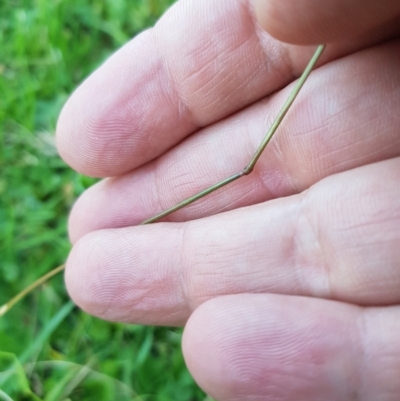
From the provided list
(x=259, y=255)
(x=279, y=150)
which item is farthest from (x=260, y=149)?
(x=259, y=255)

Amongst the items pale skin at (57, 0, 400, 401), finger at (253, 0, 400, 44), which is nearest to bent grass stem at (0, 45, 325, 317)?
pale skin at (57, 0, 400, 401)

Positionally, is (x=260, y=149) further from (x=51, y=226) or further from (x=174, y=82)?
(x=51, y=226)

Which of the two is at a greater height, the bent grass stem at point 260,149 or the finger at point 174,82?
the finger at point 174,82

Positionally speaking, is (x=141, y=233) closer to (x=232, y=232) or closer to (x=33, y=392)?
(x=232, y=232)

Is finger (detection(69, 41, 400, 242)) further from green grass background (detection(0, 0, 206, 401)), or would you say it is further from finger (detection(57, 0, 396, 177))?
green grass background (detection(0, 0, 206, 401))

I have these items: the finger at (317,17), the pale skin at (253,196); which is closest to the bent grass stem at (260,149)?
the pale skin at (253,196)

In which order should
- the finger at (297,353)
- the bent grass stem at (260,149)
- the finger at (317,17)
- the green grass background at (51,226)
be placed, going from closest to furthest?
the finger at (317,17) < the finger at (297,353) < the bent grass stem at (260,149) < the green grass background at (51,226)

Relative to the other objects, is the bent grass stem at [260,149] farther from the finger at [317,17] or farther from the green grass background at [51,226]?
the green grass background at [51,226]
